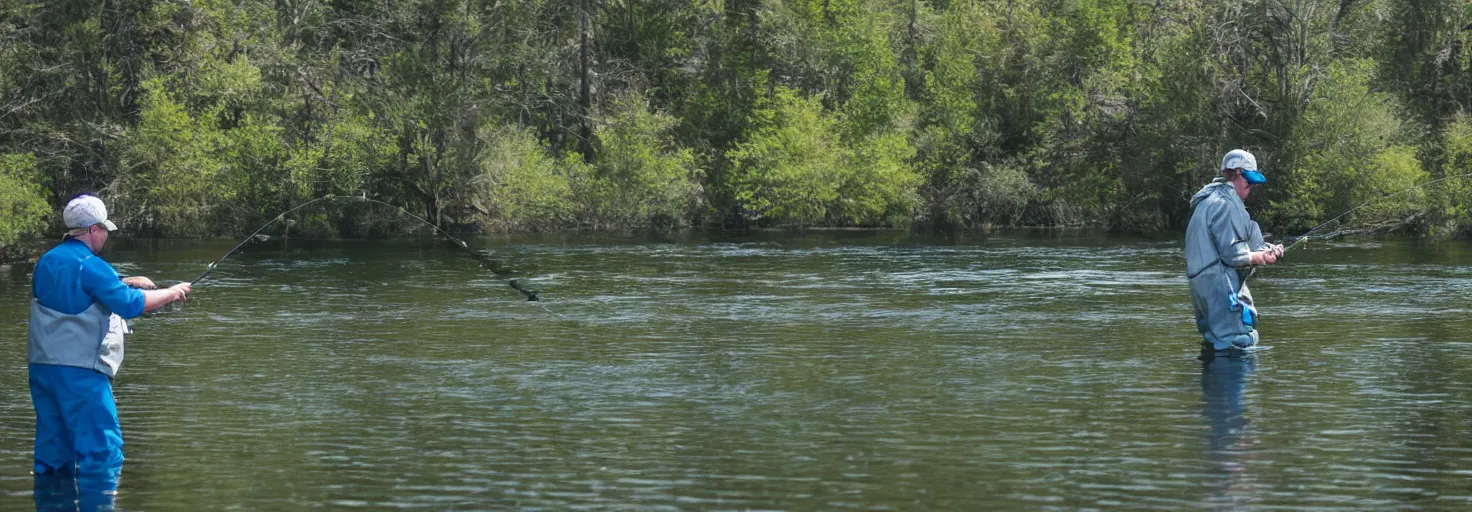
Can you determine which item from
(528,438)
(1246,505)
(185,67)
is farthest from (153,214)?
(1246,505)

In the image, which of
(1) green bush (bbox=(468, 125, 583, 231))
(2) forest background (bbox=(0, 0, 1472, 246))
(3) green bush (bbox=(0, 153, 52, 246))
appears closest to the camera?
(3) green bush (bbox=(0, 153, 52, 246))

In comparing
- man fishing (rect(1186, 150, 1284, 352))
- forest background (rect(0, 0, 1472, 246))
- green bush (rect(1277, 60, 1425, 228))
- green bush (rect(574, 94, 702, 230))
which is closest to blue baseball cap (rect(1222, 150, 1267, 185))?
man fishing (rect(1186, 150, 1284, 352))

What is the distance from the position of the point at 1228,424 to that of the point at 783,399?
3796 mm

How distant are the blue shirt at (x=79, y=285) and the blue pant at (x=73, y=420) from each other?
0.41 metres

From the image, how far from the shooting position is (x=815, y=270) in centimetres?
3644

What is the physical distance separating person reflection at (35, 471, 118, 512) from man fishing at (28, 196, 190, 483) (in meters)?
0.11

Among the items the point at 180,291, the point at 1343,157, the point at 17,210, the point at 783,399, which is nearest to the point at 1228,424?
the point at 783,399

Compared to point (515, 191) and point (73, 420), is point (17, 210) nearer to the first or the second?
point (515, 191)

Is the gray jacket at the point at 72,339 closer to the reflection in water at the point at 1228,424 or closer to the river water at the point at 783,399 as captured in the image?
the river water at the point at 783,399

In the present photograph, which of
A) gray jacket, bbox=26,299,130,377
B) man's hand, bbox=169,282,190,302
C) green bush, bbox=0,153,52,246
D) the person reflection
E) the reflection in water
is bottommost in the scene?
the reflection in water

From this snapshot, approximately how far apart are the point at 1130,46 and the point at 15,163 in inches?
1463

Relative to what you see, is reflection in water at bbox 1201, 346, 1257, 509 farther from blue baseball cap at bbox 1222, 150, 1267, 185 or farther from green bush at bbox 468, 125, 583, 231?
green bush at bbox 468, 125, 583, 231

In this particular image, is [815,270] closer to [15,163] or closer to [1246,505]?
[15,163]

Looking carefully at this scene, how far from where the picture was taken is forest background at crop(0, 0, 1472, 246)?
52.6 meters
